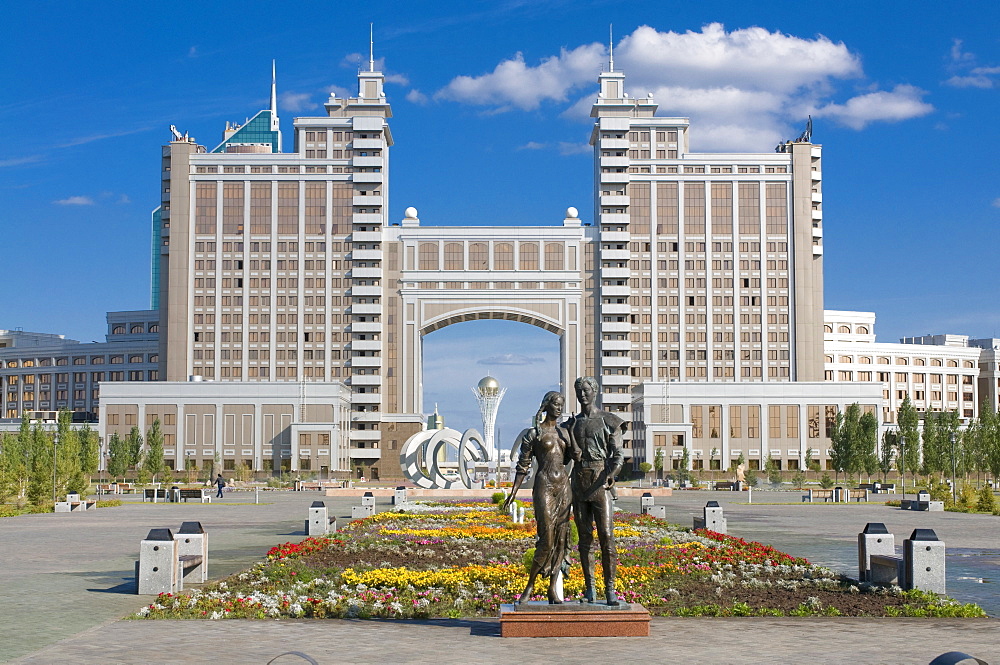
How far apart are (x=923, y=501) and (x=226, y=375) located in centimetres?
8406

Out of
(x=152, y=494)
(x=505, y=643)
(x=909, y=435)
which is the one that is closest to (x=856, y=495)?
(x=909, y=435)

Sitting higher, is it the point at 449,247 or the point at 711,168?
the point at 711,168

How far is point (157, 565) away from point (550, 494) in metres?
7.80

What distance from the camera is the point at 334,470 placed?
10681 centimetres

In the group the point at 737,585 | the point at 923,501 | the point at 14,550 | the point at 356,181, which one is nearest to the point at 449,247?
the point at 356,181

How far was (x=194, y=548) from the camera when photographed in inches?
778

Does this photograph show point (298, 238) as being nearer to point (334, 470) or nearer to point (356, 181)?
point (356, 181)

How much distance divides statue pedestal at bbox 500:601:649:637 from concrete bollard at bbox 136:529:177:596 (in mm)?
6968

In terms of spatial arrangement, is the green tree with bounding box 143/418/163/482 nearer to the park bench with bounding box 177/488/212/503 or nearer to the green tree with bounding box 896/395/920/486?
the park bench with bounding box 177/488/212/503

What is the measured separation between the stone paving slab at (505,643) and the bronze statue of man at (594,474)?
3.50ft

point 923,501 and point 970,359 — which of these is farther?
point 970,359

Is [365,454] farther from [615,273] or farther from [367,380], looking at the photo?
[615,273]

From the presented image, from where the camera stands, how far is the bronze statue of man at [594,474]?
1374 centimetres

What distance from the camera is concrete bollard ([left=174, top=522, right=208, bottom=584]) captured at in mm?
19359
